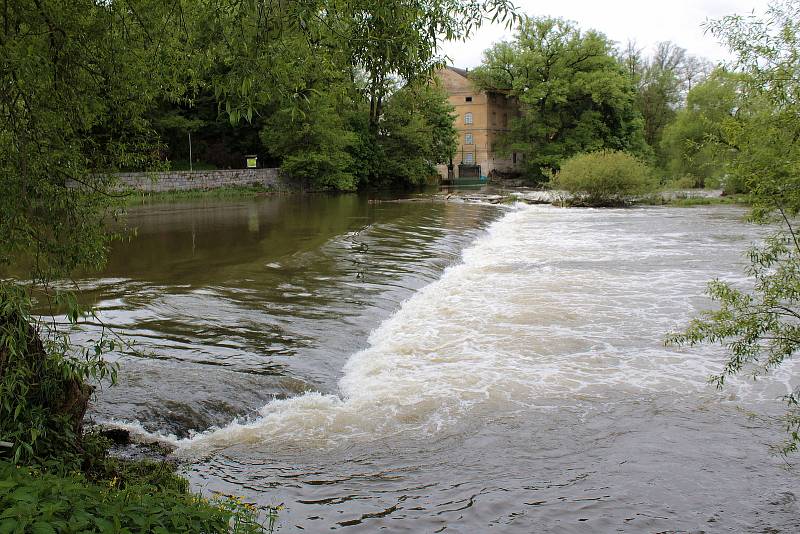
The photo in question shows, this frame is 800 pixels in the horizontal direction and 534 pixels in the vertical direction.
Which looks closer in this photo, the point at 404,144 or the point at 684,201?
the point at 684,201

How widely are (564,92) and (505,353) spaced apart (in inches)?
1916

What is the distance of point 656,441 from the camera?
7203 millimetres

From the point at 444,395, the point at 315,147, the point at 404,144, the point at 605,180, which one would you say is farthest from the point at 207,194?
the point at 444,395

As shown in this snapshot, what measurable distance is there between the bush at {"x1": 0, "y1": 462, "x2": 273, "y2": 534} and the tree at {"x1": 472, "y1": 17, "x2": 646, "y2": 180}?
53.0 metres

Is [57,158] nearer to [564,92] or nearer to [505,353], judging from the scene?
[505,353]

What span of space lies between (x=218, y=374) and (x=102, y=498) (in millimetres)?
4731

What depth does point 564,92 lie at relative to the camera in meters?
55.1

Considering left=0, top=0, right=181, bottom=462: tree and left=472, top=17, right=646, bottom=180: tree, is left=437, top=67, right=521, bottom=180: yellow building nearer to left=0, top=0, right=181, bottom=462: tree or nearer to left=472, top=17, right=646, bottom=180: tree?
left=472, top=17, right=646, bottom=180: tree

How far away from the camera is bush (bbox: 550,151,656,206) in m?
37.4

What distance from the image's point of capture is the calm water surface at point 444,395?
589 cm

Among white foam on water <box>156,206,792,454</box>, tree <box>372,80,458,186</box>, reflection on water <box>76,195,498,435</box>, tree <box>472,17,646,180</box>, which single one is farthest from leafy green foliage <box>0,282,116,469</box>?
tree <box>472,17,646,180</box>

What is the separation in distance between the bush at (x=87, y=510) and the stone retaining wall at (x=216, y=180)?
37379mm

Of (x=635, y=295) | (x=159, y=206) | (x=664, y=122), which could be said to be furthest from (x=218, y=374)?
(x=664, y=122)

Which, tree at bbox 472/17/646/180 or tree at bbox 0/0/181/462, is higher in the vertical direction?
tree at bbox 472/17/646/180
